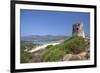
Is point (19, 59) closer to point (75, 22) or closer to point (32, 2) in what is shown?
point (32, 2)

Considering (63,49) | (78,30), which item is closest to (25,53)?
(63,49)

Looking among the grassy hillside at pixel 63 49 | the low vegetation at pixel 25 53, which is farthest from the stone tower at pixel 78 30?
the low vegetation at pixel 25 53

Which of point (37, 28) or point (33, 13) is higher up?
point (33, 13)

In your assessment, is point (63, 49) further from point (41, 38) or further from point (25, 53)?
point (25, 53)

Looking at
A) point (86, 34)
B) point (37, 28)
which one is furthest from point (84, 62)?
point (37, 28)

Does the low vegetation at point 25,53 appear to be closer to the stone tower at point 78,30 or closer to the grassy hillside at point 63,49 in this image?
the grassy hillside at point 63,49

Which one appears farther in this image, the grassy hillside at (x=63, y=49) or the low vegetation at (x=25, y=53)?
the grassy hillside at (x=63, y=49)

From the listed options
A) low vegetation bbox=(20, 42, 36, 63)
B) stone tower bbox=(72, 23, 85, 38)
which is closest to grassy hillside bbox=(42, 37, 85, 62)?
stone tower bbox=(72, 23, 85, 38)
